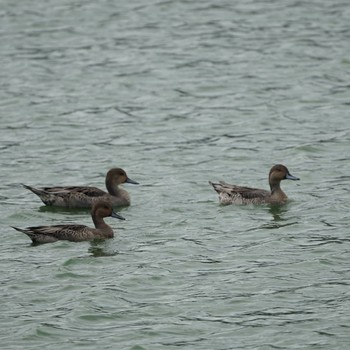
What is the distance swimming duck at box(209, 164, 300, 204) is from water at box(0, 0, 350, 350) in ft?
0.53

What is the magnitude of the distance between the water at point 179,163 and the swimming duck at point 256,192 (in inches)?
6.4

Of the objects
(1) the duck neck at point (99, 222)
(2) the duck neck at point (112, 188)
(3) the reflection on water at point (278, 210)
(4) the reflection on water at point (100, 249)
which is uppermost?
(1) the duck neck at point (99, 222)

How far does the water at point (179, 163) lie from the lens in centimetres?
1391

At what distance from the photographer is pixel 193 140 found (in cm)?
2295

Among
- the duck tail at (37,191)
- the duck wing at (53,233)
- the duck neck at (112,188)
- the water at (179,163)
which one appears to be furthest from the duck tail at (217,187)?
the duck wing at (53,233)

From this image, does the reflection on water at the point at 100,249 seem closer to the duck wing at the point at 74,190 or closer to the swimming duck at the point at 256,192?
the duck wing at the point at 74,190

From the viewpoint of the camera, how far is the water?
547 inches

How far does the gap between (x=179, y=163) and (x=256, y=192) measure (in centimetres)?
292

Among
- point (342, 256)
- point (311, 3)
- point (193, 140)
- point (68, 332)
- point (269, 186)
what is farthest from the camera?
point (311, 3)

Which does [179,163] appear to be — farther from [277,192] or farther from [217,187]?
[277,192]

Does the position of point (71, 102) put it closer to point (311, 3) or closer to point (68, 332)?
point (311, 3)

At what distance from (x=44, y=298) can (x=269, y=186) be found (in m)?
5.88

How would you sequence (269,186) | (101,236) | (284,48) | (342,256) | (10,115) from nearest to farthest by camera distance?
(342,256) → (101,236) → (269,186) → (10,115) → (284,48)

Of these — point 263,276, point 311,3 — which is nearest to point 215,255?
point 263,276
